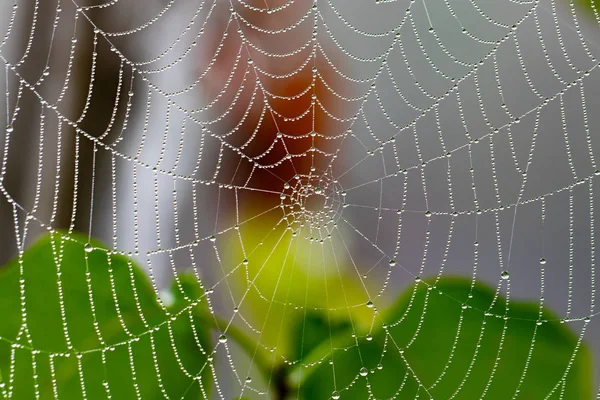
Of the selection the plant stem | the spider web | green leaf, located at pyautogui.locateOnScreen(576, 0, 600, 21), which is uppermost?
green leaf, located at pyautogui.locateOnScreen(576, 0, 600, 21)

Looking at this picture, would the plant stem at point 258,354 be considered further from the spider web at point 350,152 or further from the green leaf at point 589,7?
the green leaf at point 589,7

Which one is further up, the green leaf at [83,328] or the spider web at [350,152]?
the spider web at [350,152]

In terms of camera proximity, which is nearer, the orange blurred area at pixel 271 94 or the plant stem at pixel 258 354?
the plant stem at pixel 258 354

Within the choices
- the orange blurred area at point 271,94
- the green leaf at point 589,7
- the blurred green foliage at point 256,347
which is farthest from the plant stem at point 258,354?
the green leaf at point 589,7

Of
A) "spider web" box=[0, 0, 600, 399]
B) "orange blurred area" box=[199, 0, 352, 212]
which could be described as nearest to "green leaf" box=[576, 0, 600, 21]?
"spider web" box=[0, 0, 600, 399]

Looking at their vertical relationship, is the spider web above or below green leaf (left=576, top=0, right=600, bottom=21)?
below

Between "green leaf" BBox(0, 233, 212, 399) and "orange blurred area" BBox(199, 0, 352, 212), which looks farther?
"orange blurred area" BBox(199, 0, 352, 212)

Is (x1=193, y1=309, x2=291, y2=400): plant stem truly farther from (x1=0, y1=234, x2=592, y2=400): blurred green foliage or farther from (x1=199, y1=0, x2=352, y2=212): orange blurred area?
(x1=199, y1=0, x2=352, y2=212): orange blurred area

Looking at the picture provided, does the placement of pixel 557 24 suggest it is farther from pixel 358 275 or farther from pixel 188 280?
pixel 188 280
